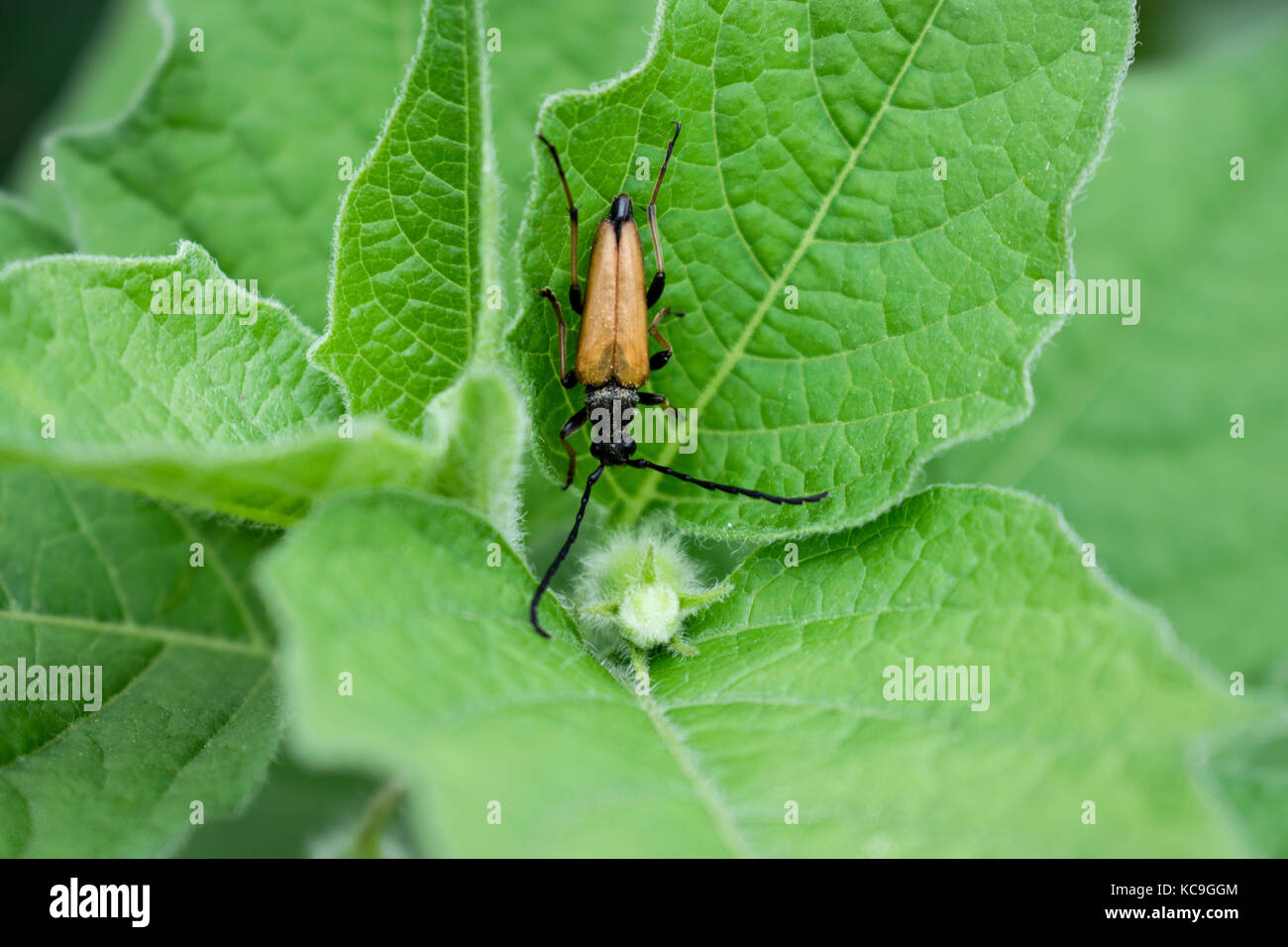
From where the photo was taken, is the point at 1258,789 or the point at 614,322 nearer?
the point at 1258,789

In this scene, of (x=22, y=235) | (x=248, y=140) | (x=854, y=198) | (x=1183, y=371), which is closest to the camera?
(x=854, y=198)

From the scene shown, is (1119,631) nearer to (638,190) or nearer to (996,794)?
(996,794)

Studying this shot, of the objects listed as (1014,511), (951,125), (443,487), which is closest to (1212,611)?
(1014,511)

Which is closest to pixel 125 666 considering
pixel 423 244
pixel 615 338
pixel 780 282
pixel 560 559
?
pixel 560 559

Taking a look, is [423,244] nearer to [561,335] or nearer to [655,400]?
[561,335]

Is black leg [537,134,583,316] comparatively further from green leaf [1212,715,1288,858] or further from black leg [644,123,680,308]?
green leaf [1212,715,1288,858]

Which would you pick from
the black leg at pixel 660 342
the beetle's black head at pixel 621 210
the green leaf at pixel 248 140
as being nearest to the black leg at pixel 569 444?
the black leg at pixel 660 342
